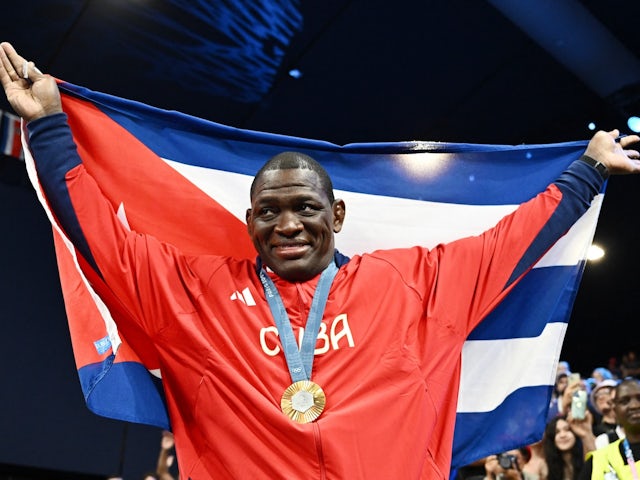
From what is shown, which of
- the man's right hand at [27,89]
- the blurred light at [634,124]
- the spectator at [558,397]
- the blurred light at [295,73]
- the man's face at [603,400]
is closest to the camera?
the man's right hand at [27,89]

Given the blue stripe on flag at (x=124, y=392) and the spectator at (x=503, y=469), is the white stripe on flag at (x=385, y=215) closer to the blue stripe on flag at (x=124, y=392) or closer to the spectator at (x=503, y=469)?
the blue stripe on flag at (x=124, y=392)

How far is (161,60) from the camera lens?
5.99 meters

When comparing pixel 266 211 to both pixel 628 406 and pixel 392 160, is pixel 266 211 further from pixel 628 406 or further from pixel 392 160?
pixel 628 406

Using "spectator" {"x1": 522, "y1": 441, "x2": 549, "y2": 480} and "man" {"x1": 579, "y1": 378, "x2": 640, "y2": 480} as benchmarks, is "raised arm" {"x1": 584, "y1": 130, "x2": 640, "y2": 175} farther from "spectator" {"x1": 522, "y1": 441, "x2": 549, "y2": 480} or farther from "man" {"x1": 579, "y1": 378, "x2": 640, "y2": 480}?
"spectator" {"x1": 522, "y1": 441, "x2": 549, "y2": 480}

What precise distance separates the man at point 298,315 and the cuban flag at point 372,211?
16 centimetres

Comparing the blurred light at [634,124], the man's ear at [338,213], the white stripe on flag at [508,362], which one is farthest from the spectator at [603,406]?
the man's ear at [338,213]

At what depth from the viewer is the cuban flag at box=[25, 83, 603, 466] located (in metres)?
2.90

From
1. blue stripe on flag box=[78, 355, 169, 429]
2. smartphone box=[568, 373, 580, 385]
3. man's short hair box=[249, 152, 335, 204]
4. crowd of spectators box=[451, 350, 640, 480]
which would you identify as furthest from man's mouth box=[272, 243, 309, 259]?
smartphone box=[568, 373, 580, 385]

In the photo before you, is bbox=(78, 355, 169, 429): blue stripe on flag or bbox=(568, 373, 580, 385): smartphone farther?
bbox=(568, 373, 580, 385): smartphone

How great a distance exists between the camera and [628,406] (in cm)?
458

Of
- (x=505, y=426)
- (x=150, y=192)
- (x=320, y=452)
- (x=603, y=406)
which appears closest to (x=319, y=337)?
(x=320, y=452)

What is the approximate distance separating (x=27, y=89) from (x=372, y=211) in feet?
4.08

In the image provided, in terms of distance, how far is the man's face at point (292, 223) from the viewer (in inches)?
108

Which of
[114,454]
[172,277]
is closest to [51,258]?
[114,454]
